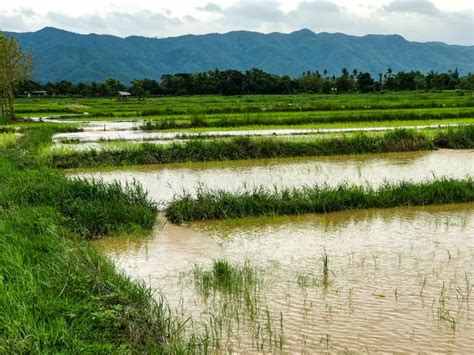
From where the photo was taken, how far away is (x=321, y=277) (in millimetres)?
5449

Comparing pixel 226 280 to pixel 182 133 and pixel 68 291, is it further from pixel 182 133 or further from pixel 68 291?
pixel 182 133

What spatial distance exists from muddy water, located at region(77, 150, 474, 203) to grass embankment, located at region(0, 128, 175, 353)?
2.16 metres

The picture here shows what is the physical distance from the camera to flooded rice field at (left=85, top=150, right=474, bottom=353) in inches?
162

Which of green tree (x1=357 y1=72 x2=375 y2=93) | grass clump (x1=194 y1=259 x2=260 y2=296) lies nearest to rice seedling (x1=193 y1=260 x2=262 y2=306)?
grass clump (x1=194 y1=259 x2=260 y2=296)

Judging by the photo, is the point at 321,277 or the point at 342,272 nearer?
the point at 321,277

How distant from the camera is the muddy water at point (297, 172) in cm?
1071

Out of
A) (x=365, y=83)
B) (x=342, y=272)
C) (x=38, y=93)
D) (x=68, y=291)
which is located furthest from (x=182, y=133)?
(x=38, y=93)

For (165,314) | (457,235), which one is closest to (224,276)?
(165,314)

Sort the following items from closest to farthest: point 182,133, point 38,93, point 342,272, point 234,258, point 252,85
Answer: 1. point 342,272
2. point 234,258
3. point 182,133
4. point 252,85
5. point 38,93

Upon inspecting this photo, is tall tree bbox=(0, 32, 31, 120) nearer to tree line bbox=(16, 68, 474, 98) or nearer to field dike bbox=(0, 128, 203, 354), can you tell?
field dike bbox=(0, 128, 203, 354)

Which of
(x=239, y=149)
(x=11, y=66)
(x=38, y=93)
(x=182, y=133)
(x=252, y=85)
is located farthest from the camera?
(x=38, y=93)

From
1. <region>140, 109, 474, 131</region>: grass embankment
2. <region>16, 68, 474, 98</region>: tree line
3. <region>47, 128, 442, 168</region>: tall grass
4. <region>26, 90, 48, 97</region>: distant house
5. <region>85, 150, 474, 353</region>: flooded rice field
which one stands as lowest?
<region>85, 150, 474, 353</region>: flooded rice field

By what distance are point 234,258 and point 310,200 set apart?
2.56 metres

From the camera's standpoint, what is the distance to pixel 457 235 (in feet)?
23.2
